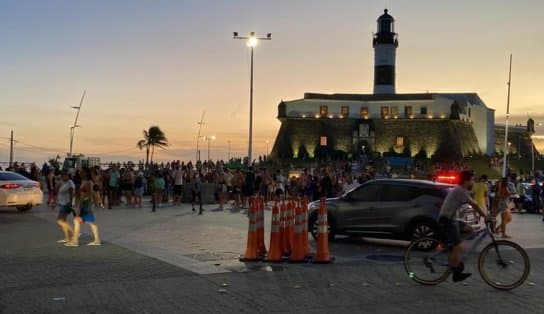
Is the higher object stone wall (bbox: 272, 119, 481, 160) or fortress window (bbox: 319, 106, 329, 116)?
fortress window (bbox: 319, 106, 329, 116)

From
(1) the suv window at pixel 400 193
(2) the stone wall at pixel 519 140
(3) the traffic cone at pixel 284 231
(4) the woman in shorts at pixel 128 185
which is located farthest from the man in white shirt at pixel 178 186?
(2) the stone wall at pixel 519 140

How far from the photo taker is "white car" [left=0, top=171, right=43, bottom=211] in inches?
867

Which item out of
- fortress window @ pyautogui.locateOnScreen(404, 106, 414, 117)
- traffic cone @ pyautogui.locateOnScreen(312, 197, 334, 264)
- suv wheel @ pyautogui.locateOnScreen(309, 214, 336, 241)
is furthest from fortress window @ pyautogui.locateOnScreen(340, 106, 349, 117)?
traffic cone @ pyautogui.locateOnScreen(312, 197, 334, 264)

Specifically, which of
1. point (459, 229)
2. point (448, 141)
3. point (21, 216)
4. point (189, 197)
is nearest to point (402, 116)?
point (448, 141)

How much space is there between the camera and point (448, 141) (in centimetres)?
10106

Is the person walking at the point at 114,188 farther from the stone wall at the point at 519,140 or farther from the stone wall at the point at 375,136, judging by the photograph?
the stone wall at the point at 519,140

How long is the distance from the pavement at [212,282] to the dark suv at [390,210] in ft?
1.40

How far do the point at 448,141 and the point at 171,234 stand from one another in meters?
89.8

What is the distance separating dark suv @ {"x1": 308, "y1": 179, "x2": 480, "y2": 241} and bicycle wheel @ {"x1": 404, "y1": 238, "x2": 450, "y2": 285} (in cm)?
468

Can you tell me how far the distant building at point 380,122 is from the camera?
340 ft

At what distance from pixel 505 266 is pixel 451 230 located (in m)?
0.90

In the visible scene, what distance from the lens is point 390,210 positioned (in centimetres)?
1516

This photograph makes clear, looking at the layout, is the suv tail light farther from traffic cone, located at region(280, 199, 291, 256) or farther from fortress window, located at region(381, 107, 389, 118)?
fortress window, located at region(381, 107, 389, 118)

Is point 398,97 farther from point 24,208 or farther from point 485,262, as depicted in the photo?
point 485,262
